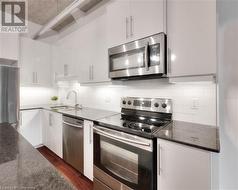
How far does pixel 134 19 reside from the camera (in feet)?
5.00

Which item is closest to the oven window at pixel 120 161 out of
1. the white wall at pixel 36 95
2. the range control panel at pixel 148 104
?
the range control panel at pixel 148 104

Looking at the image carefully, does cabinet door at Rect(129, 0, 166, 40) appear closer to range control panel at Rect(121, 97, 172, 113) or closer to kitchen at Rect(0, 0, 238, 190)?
kitchen at Rect(0, 0, 238, 190)

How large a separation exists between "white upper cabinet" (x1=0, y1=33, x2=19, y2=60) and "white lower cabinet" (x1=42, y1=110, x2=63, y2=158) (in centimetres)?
120

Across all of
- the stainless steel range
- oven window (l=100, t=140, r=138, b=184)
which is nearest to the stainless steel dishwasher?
the stainless steel range

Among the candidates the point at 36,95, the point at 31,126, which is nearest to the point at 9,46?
the point at 36,95

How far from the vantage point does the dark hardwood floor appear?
1.83 m

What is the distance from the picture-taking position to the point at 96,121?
1632 mm

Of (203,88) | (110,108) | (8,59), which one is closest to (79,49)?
(110,108)

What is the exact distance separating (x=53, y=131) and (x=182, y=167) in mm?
2281

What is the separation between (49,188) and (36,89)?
11.0 feet

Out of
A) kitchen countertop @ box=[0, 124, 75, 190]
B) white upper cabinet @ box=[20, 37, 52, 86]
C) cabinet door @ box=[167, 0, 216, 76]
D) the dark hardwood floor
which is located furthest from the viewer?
white upper cabinet @ box=[20, 37, 52, 86]

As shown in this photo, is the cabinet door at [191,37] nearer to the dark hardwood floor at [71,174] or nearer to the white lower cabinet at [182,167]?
the white lower cabinet at [182,167]

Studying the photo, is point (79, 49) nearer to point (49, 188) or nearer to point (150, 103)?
point (150, 103)

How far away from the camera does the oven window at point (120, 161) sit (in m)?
1.27
